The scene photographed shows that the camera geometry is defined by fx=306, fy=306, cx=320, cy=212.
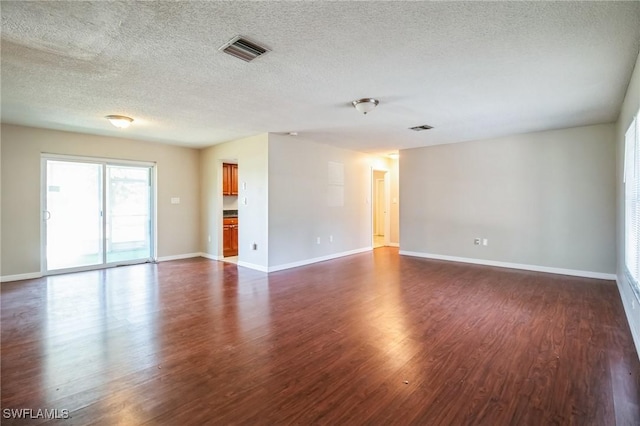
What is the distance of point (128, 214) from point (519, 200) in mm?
7808

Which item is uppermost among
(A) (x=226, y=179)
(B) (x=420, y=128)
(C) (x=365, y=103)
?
(B) (x=420, y=128)

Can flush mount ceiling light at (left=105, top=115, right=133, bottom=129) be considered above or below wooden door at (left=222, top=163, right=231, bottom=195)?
above

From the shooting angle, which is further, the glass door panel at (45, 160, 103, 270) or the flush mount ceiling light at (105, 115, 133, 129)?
the glass door panel at (45, 160, 103, 270)

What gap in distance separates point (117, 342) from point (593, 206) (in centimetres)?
690

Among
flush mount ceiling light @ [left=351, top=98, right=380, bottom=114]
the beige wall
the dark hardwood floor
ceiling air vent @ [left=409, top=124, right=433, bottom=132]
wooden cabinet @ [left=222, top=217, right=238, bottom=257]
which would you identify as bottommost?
the dark hardwood floor

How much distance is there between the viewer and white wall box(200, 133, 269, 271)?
5.70 m

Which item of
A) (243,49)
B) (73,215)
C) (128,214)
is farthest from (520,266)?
(73,215)

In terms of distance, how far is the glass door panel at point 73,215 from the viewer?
545 cm

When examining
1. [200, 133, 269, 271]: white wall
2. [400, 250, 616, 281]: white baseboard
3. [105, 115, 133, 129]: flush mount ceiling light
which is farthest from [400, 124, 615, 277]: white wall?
[105, 115, 133, 129]: flush mount ceiling light

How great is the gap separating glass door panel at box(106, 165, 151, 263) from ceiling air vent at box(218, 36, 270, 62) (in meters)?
4.98

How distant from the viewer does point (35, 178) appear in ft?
17.2

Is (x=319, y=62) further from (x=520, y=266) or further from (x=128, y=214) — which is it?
(x=128, y=214)

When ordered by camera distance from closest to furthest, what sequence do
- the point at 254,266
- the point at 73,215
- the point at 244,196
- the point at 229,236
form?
the point at 73,215 < the point at 254,266 < the point at 244,196 < the point at 229,236

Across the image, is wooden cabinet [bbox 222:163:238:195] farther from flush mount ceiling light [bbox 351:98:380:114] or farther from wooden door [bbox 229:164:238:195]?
flush mount ceiling light [bbox 351:98:380:114]
